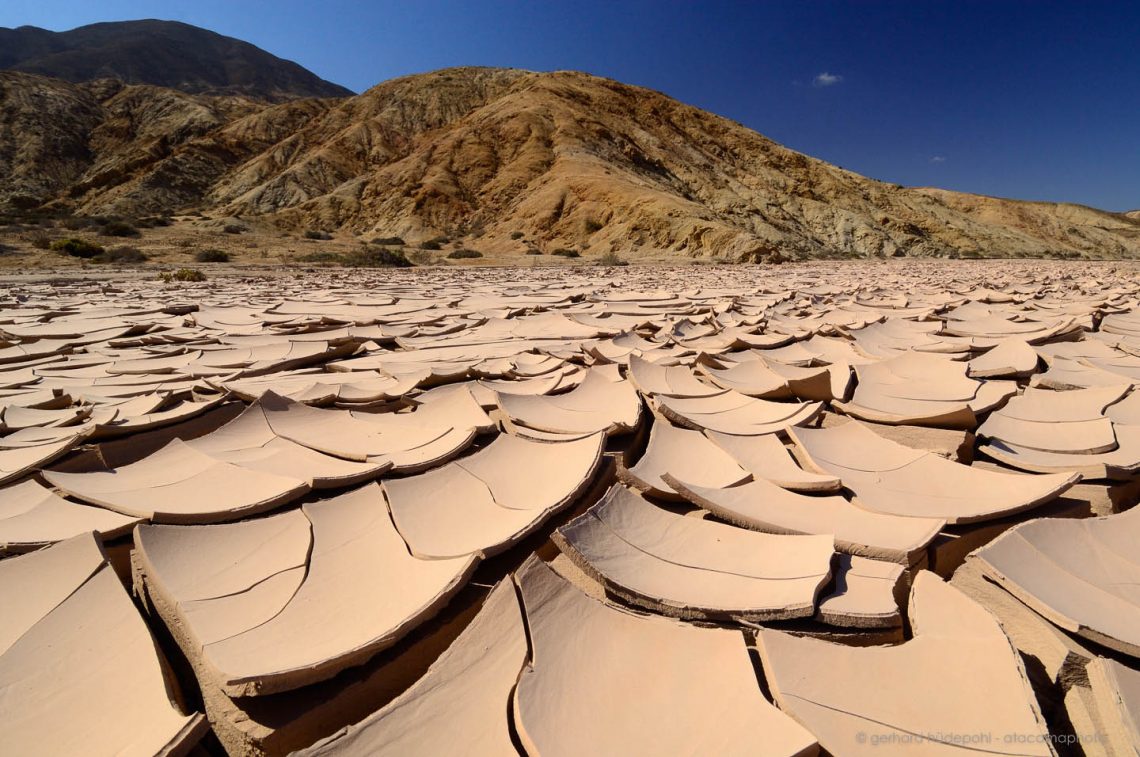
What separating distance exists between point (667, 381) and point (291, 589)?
135 cm

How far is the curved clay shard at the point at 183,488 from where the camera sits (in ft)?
3.47

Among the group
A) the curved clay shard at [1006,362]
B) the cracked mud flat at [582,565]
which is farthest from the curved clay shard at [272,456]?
the curved clay shard at [1006,362]

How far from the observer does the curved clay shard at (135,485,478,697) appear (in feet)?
2.25

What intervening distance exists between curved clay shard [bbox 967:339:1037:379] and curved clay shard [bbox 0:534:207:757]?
→ 7.69 ft

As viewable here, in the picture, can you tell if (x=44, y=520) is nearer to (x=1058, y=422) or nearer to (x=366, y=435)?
(x=366, y=435)

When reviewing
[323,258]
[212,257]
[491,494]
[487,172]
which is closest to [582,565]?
[491,494]

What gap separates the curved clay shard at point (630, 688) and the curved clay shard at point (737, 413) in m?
0.83

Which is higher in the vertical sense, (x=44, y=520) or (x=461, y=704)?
(x=461, y=704)

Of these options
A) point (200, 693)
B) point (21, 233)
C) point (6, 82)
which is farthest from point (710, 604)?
point (6, 82)

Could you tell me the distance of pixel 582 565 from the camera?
0.87m

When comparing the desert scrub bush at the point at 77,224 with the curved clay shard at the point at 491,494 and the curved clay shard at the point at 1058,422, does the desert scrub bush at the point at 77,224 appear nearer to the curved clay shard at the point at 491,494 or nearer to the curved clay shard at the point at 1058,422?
the curved clay shard at the point at 491,494

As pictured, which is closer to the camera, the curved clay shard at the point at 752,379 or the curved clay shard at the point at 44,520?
the curved clay shard at the point at 44,520

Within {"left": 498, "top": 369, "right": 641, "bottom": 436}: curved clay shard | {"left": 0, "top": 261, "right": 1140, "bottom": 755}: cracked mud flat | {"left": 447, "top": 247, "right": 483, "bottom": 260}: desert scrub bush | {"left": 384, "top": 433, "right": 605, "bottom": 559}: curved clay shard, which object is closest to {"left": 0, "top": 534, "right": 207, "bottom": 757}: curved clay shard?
{"left": 0, "top": 261, "right": 1140, "bottom": 755}: cracked mud flat

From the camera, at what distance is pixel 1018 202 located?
42125 millimetres
